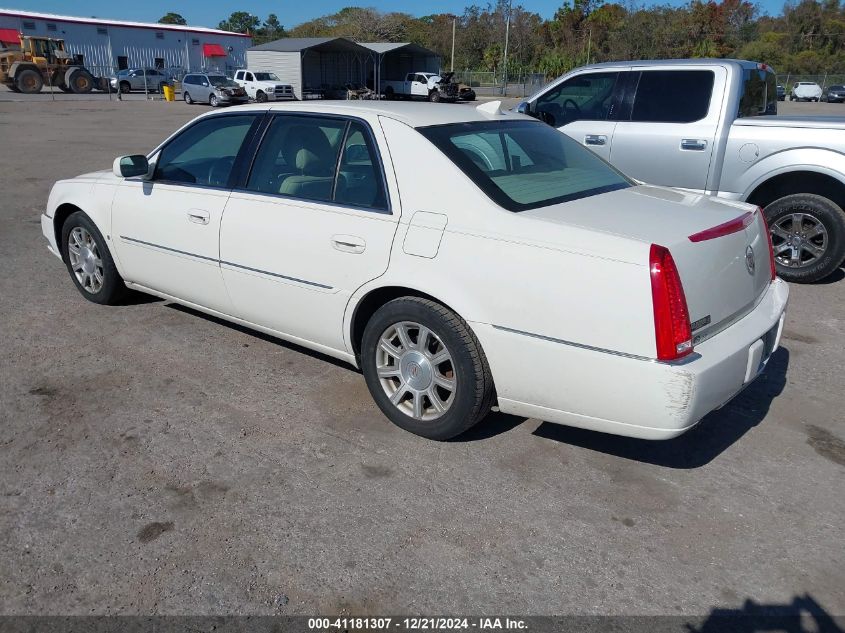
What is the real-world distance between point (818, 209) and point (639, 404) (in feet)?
14.2

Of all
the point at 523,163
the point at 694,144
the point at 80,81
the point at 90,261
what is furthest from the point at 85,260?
the point at 80,81

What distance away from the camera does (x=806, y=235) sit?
6188 mm

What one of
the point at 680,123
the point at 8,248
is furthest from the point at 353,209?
the point at 8,248

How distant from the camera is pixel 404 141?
357cm

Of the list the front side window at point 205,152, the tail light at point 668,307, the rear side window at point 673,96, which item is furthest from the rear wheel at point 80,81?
the tail light at point 668,307

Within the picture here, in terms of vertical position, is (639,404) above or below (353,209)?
below

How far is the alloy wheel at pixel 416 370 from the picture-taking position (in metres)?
3.41

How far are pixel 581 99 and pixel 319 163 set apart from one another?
14.5ft

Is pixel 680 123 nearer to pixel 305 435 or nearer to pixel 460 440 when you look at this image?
pixel 460 440

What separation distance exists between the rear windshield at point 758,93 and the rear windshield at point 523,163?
3.22 metres

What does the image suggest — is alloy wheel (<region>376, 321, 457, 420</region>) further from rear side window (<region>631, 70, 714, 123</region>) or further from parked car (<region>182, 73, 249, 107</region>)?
parked car (<region>182, 73, 249, 107</region>)

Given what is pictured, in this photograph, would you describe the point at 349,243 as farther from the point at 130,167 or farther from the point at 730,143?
the point at 730,143

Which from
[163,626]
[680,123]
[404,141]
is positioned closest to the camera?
[163,626]

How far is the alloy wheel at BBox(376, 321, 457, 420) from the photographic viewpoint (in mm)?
3414
